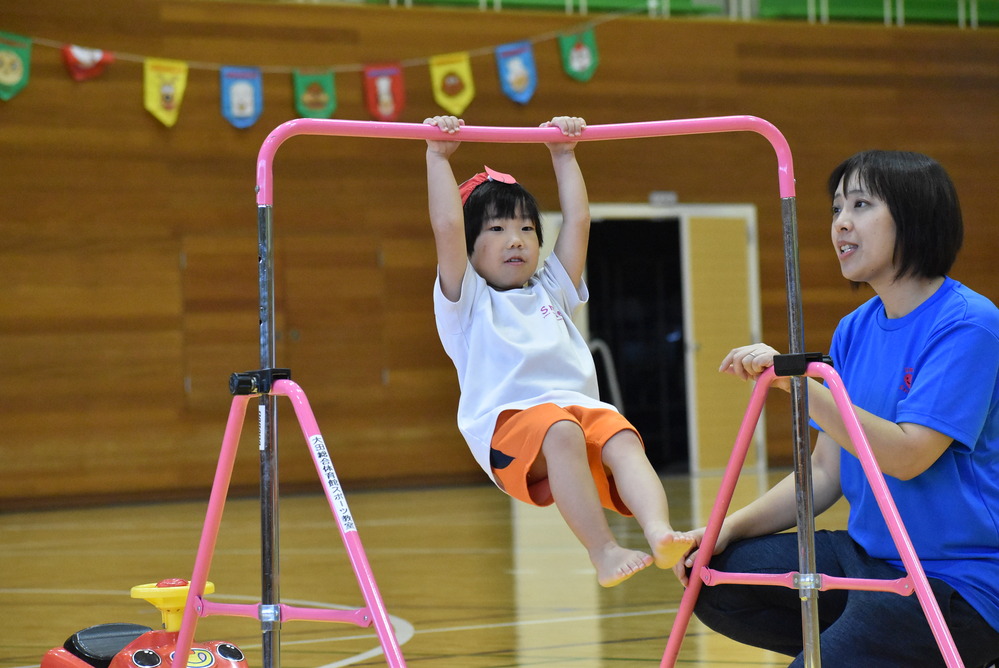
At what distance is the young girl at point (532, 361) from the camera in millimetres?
2092

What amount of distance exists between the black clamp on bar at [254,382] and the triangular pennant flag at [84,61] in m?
5.90

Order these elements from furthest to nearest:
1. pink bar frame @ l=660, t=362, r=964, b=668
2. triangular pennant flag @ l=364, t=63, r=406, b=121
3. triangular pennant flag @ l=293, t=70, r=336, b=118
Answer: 1. triangular pennant flag @ l=364, t=63, r=406, b=121
2. triangular pennant flag @ l=293, t=70, r=336, b=118
3. pink bar frame @ l=660, t=362, r=964, b=668

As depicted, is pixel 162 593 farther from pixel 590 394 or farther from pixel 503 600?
pixel 503 600

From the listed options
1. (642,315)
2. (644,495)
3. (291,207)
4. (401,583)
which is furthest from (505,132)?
(642,315)

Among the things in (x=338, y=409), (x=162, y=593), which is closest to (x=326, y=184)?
(x=338, y=409)

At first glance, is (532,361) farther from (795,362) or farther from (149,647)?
(149,647)

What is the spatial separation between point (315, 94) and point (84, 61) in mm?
1392

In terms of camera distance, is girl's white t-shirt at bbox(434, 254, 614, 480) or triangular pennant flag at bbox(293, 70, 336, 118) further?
triangular pennant flag at bbox(293, 70, 336, 118)

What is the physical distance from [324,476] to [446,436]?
613cm

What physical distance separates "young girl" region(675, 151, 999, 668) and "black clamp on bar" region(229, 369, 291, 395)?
0.74 metres

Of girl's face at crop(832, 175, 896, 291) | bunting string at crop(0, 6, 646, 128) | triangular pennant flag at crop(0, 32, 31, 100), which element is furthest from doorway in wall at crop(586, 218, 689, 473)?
girl's face at crop(832, 175, 896, 291)

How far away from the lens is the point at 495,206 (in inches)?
92.4

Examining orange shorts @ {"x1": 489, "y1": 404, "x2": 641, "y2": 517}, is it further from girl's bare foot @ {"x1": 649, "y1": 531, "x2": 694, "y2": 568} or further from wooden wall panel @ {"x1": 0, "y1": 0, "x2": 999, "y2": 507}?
wooden wall panel @ {"x1": 0, "y1": 0, "x2": 999, "y2": 507}

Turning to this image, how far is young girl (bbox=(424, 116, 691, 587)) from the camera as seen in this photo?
209cm
